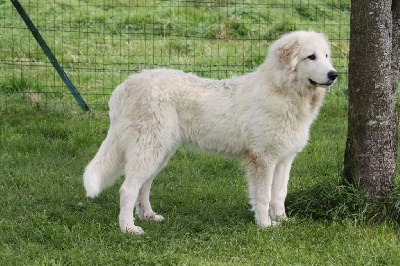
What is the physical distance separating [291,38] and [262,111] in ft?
2.15

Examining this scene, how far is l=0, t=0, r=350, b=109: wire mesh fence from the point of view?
10211 millimetres

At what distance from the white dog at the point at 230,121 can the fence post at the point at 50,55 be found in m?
3.35

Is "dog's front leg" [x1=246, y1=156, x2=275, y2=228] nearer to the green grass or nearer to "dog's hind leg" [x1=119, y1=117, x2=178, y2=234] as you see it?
the green grass

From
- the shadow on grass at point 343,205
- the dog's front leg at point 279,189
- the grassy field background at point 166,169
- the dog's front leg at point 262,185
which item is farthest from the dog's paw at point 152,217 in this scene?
the shadow on grass at point 343,205

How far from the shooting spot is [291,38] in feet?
19.5

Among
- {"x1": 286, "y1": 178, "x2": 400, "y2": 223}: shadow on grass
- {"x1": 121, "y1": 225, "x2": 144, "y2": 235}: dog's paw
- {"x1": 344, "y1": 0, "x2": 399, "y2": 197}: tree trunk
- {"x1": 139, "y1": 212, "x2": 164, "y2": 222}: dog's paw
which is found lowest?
{"x1": 139, "y1": 212, "x2": 164, "y2": 222}: dog's paw

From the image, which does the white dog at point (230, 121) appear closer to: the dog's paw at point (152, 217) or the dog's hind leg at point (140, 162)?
the dog's hind leg at point (140, 162)

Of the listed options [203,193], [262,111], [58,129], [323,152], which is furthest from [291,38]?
[58,129]

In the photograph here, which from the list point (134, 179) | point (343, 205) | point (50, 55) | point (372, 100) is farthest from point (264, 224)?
point (50, 55)

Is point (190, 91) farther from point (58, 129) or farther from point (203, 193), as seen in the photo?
point (58, 129)

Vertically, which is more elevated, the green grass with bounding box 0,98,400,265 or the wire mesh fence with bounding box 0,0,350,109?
the wire mesh fence with bounding box 0,0,350,109

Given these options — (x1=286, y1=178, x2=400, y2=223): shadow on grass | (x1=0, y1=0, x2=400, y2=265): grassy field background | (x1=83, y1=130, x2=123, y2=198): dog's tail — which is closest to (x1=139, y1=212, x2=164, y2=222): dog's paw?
(x1=0, y1=0, x2=400, y2=265): grassy field background

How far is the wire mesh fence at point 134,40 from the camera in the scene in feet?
33.5

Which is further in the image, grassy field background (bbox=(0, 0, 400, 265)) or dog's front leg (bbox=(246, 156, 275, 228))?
dog's front leg (bbox=(246, 156, 275, 228))
